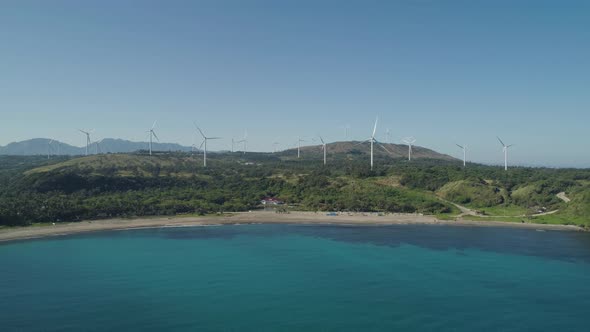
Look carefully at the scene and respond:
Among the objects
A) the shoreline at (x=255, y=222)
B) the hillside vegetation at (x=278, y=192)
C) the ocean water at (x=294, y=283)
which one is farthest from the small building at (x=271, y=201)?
the ocean water at (x=294, y=283)

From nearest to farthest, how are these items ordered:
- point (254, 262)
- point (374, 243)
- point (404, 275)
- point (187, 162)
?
point (404, 275)
point (254, 262)
point (374, 243)
point (187, 162)

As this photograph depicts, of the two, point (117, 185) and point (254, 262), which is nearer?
point (254, 262)

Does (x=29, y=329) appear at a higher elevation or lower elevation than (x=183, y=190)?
lower

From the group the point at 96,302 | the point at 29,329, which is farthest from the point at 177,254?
the point at 29,329

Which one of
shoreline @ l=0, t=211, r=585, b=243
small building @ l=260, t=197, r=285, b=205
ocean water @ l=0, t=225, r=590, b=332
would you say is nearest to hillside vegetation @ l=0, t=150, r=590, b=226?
small building @ l=260, t=197, r=285, b=205

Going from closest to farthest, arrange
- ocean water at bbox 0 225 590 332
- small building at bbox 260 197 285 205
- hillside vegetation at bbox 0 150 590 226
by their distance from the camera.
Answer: ocean water at bbox 0 225 590 332
hillside vegetation at bbox 0 150 590 226
small building at bbox 260 197 285 205

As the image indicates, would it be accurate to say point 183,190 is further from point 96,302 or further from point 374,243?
point 96,302

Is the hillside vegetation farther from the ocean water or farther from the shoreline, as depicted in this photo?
the ocean water
